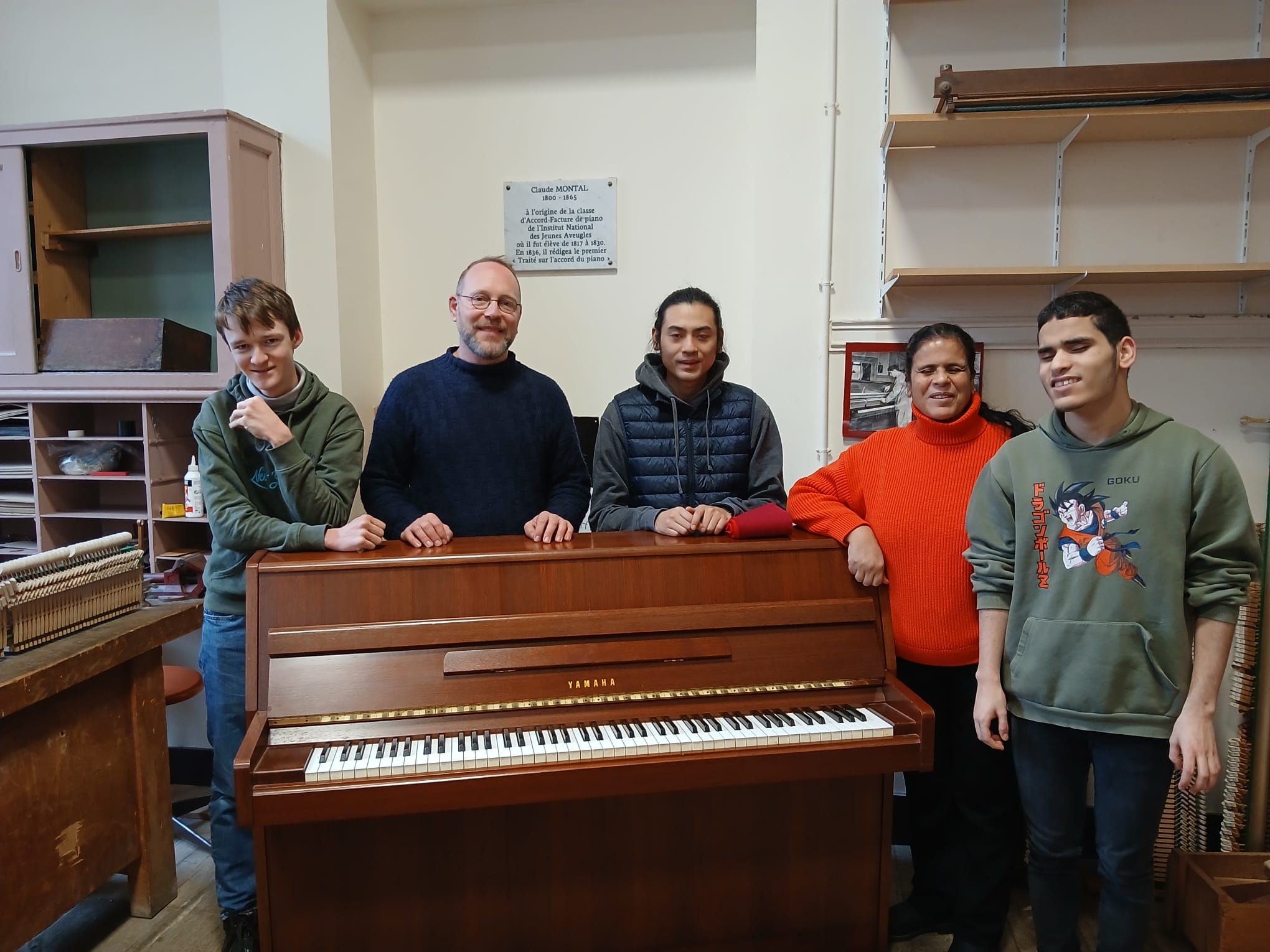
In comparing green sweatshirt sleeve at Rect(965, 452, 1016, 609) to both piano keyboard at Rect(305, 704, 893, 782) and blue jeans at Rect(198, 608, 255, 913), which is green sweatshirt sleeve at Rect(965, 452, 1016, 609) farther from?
blue jeans at Rect(198, 608, 255, 913)

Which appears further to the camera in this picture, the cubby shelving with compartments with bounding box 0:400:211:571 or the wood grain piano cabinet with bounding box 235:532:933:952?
the cubby shelving with compartments with bounding box 0:400:211:571

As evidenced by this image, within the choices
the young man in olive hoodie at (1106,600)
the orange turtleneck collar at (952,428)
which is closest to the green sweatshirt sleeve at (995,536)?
the young man in olive hoodie at (1106,600)

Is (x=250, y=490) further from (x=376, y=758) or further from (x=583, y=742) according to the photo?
(x=583, y=742)

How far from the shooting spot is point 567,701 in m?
1.49

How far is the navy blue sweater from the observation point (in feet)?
6.11

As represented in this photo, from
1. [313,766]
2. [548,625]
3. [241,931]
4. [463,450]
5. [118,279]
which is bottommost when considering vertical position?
[241,931]

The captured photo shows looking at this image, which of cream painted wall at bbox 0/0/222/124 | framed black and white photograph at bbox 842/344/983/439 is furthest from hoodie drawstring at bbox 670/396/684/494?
cream painted wall at bbox 0/0/222/124

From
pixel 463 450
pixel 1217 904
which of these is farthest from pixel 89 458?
pixel 1217 904

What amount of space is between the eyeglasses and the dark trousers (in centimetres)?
125

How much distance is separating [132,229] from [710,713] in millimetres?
2526

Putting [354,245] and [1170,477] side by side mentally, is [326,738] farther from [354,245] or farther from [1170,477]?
[354,245]

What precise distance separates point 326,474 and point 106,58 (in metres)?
2.38

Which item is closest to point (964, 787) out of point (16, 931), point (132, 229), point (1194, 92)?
point (1194, 92)

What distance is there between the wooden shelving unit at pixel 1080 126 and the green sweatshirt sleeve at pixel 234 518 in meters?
1.93
